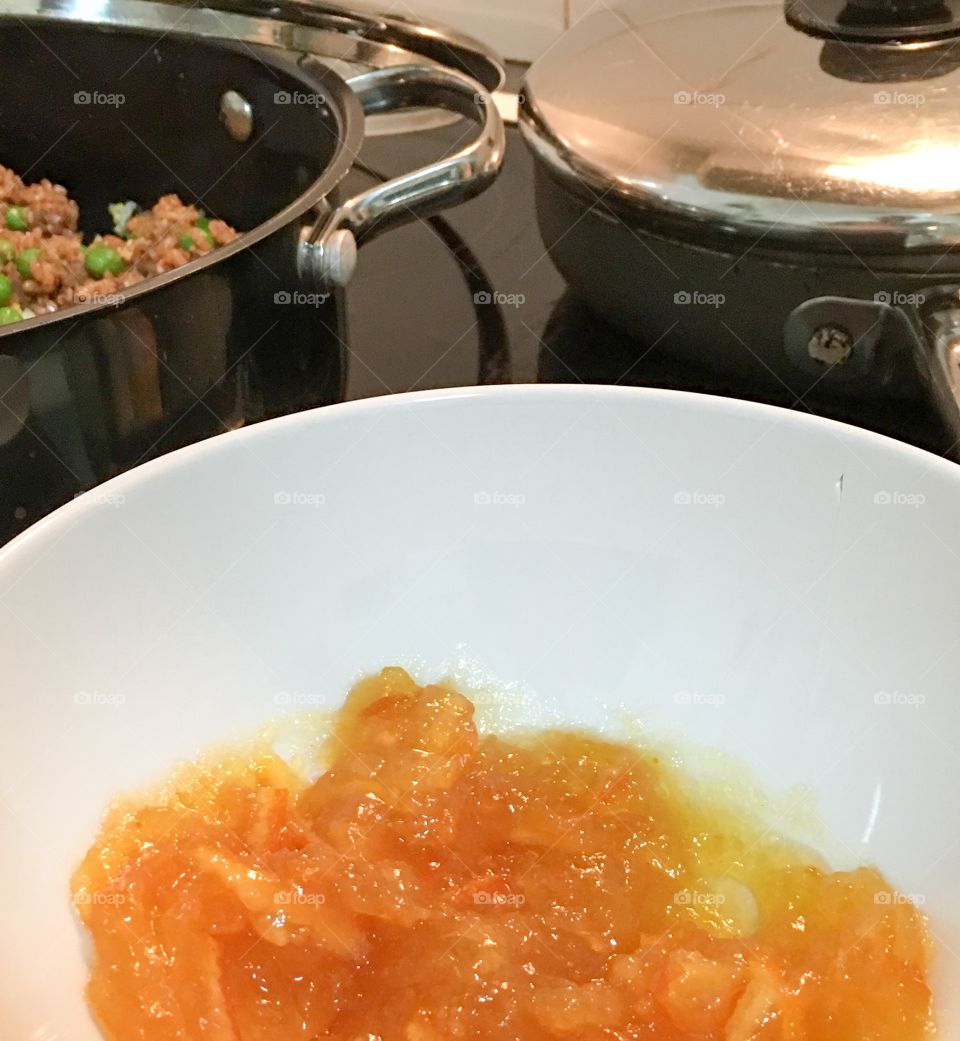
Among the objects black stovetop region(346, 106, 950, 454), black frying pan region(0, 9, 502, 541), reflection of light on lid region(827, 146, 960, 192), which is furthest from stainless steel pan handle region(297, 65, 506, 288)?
reflection of light on lid region(827, 146, 960, 192)

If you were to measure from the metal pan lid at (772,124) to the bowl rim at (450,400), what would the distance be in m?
0.18

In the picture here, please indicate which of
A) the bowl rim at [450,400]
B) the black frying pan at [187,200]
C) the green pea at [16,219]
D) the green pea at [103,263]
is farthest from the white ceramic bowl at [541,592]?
the green pea at [16,219]

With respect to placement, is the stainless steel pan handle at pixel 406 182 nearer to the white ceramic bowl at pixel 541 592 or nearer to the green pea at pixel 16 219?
the white ceramic bowl at pixel 541 592

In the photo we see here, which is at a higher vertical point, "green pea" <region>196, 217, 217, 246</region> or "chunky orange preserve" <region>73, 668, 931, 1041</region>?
"green pea" <region>196, 217, 217, 246</region>

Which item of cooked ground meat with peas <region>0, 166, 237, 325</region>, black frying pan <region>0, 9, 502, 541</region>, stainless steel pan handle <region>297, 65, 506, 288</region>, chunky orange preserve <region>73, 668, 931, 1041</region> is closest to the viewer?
chunky orange preserve <region>73, 668, 931, 1041</region>

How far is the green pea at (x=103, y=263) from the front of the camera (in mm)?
1093

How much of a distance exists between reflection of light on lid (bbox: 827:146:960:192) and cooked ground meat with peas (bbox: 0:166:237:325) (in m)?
0.58

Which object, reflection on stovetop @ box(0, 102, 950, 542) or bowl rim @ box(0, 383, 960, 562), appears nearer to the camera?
bowl rim @ box(0, 383, 960, 562)

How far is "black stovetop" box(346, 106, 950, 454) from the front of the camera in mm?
922

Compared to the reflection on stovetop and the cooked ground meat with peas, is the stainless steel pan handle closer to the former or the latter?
the reflection on stovetop

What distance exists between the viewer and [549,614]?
73cm

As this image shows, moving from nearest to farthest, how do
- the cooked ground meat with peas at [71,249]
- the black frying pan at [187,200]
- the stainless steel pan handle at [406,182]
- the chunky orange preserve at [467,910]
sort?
the chunky orange preserve at [467,910] < the black frying pan at [187,200] < the stainless steel pan handle at [406,182] < the cooked ground meat with peas at [71,249]

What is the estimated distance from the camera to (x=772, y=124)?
838 mm

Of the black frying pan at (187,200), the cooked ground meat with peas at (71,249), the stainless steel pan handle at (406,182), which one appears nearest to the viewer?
the black frying pan at (187,200)
